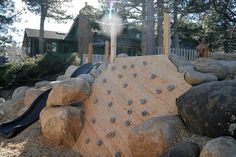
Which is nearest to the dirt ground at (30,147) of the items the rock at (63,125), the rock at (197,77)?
the rock at (63,125)

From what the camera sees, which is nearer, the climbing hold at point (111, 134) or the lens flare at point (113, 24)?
the climbing hold at point (111, 134)

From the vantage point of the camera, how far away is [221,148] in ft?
9.74

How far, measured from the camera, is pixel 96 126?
523 cm

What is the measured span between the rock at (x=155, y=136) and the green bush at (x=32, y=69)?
9.85 meters

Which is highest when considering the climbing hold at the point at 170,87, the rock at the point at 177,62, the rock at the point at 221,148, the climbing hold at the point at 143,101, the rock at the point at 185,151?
the rock at the point at 177,62

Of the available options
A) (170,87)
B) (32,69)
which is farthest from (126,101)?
(32,69)

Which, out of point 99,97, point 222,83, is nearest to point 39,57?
point 99,97

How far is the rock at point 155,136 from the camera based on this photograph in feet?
12.6

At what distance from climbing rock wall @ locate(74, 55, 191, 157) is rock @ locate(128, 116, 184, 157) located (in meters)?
0.37

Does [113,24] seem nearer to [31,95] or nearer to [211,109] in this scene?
[31,95]

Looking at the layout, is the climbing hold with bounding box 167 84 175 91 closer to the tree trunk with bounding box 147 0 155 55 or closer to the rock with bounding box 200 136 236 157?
the rock with bounding box 200 136 236 157

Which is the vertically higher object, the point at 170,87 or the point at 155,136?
the point at 170,87

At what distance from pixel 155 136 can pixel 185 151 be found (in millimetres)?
669

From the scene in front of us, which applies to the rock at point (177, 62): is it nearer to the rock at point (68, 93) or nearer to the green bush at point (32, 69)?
the rock at point (68, 93)
